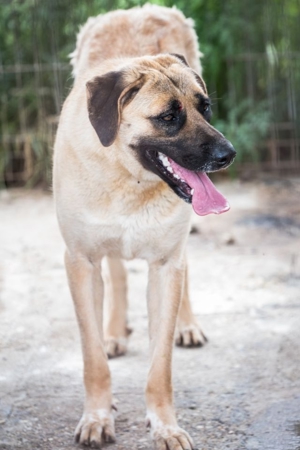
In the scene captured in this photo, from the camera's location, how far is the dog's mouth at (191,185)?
10.8 feet

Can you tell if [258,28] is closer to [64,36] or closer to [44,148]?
[64,36]

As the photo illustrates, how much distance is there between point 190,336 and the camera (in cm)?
444

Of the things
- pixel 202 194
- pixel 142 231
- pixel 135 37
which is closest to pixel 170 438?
pixel 142 231

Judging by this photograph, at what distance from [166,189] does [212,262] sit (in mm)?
2480

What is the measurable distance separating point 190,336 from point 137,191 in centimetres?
123

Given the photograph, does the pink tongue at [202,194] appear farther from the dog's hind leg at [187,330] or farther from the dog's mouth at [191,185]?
the dog's hind leg at [187,330]

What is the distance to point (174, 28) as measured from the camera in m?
4.52

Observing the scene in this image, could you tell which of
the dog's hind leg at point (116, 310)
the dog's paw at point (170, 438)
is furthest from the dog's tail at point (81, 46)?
the dog's paw at point (170, 438)

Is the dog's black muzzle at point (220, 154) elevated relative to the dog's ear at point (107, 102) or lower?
lower

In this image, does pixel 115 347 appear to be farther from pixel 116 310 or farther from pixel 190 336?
pixel 190 336

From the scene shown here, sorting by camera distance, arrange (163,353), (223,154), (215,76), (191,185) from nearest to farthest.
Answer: (223,154) < (191,185) < (163,353) < (215,76)

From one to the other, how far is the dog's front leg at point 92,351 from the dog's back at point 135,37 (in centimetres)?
124

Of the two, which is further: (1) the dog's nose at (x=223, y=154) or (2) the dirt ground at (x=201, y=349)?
(2) the dirt ground at (x=201, y=349)

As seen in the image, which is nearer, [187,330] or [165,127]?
[165,127]
